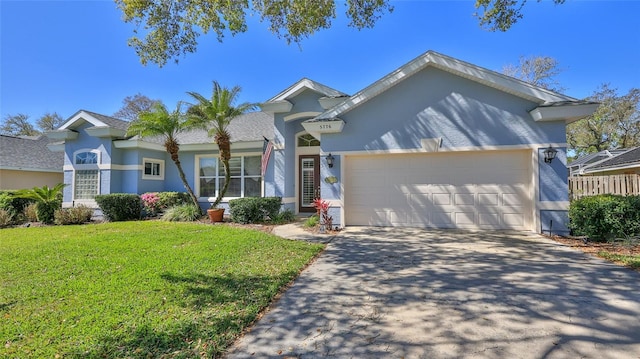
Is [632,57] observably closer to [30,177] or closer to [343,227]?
[343,227]

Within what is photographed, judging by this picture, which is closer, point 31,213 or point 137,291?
point 137,291

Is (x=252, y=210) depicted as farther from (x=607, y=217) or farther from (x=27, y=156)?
Result: (x=27, y=156)

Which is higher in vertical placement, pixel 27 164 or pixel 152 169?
pixel 27 164

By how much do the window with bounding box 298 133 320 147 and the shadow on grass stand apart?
9.25m

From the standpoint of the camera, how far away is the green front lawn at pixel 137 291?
3.18m

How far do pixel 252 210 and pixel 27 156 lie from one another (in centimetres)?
1741

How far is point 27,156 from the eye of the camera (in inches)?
724

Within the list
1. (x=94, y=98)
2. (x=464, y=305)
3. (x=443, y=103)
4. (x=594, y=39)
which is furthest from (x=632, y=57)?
(x=94, y=98)

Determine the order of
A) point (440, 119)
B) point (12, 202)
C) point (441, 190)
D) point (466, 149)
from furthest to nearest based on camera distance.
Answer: point (12, 202) → point (441, 190) → point (440, 119) → point (466, 149)

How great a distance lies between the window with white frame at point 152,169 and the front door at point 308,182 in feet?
24.3

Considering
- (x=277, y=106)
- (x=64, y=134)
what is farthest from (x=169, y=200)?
(x=277, y=106)

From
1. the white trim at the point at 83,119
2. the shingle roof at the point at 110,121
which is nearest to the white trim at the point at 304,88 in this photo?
the shingle roof at the point at 110,121

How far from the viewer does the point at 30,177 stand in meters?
18.1

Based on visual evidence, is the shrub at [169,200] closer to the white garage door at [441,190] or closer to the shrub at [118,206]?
the shrub at [118,206]
